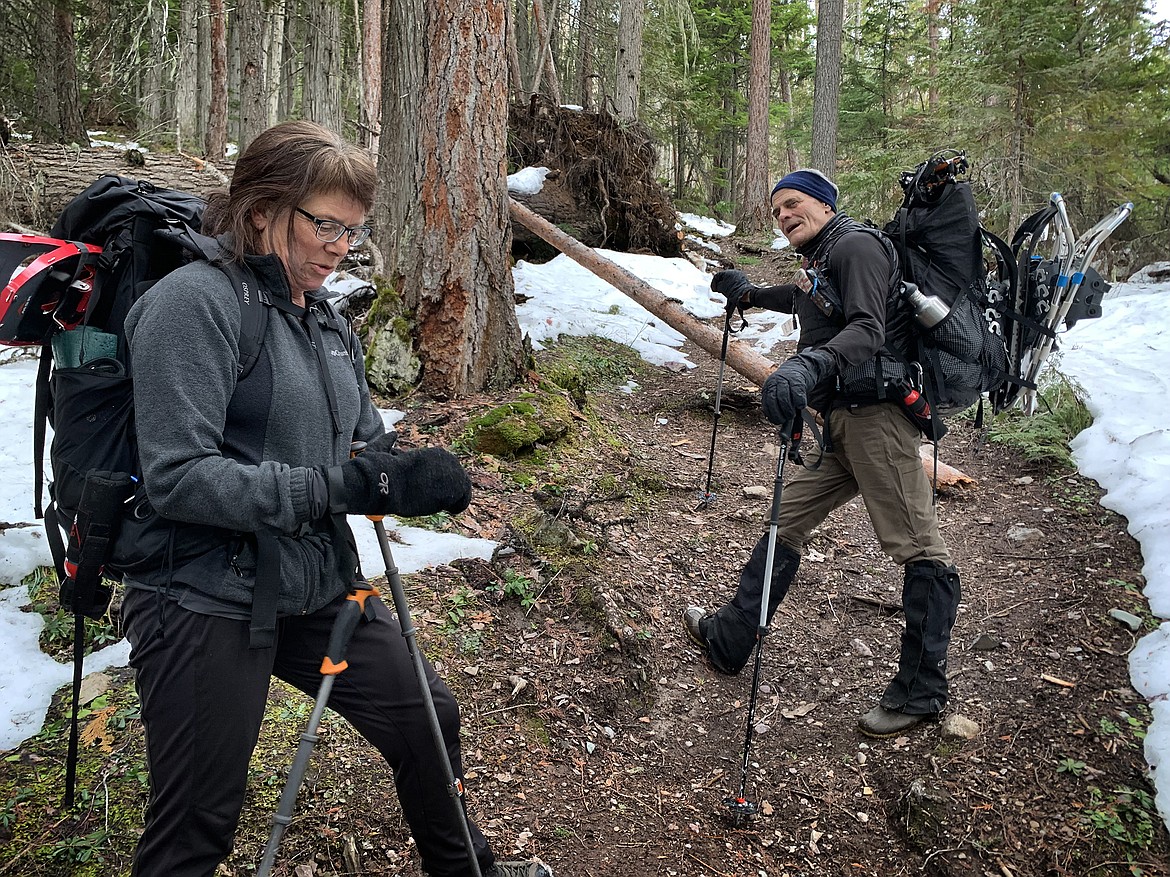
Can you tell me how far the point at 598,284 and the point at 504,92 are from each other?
584cm

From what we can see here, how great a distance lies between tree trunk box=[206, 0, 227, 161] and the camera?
16375mm

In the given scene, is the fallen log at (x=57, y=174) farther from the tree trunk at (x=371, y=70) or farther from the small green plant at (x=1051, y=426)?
the small green plant at (x=1051, y=426)

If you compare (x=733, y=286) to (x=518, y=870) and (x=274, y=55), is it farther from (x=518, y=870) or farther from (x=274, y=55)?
(x=274, y=55)

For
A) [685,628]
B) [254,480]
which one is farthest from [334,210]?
[685,628]

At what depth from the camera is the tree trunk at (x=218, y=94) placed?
1638 cm

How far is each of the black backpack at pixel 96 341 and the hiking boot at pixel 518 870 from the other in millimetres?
1620

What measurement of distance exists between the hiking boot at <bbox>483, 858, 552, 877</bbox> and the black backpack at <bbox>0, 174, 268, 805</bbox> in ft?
5.32

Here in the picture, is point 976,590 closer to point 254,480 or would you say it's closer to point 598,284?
point 254,480

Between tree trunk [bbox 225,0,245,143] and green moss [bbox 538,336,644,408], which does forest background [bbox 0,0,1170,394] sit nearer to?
tree trunk [bbox 225,0,245,143]

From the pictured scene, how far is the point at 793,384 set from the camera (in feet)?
11.6

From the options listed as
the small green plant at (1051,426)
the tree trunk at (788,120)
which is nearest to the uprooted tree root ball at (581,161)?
the small green plant at (1051,426)

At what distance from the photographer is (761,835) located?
11.5 ft

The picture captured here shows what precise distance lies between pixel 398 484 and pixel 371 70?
14359mm

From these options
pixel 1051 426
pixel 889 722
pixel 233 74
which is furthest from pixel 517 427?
pixel 233 74
